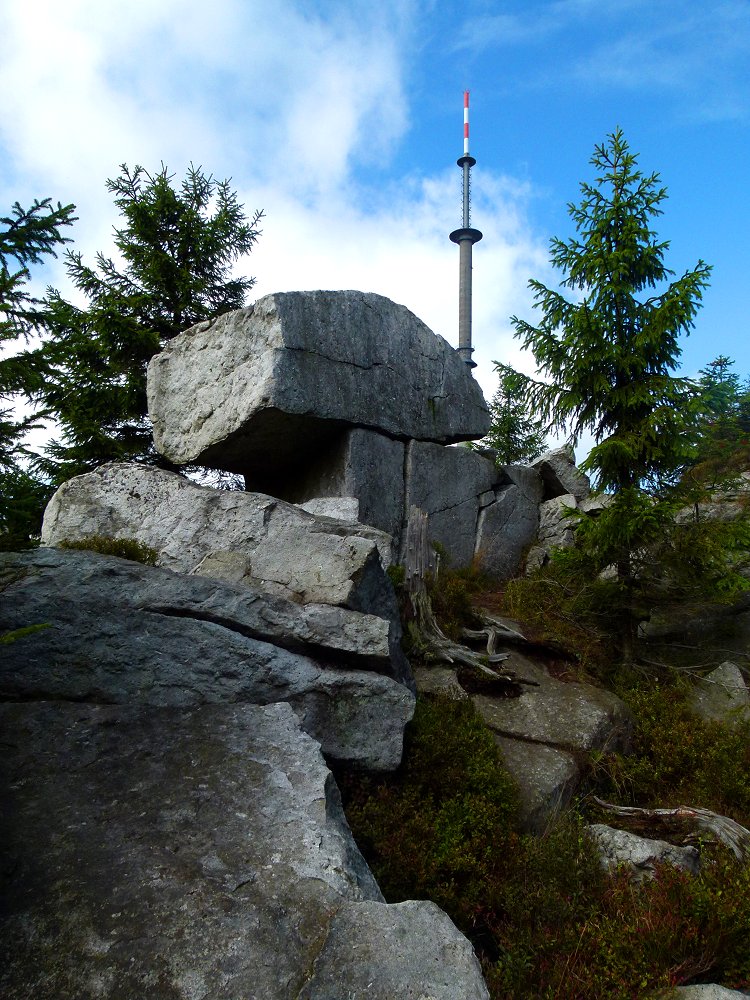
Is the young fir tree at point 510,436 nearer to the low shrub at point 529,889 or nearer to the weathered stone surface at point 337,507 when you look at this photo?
the weathered stone surface at point 337,507

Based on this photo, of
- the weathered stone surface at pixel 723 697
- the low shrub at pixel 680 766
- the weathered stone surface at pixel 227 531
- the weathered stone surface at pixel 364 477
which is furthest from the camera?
the weathered stone surface at pixel 364 477

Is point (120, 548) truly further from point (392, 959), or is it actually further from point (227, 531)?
point (392, 959)

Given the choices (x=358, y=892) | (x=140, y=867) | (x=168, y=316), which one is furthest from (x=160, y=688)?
(x=168, y=316)

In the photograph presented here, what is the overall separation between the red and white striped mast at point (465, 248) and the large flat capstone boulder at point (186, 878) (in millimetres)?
35790

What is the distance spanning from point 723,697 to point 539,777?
376 cm

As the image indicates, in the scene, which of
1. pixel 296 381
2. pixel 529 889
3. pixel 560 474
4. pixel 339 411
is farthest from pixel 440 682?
pixel 560 474

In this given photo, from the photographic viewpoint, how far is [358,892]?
4012mm

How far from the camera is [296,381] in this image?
1032 centimetres

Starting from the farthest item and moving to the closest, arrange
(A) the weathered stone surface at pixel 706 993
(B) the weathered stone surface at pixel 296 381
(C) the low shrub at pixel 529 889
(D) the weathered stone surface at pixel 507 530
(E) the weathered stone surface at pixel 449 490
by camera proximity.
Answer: (D) the weathered stone surface at pixel 507 530 < (E) the weathered stone surface at pixel 449 490 < (B) the weathered stone surface at pixel 296 381 < (C) the low shrub at pixel 529 889 < (A) the weathered stone surface at pixel 706 993

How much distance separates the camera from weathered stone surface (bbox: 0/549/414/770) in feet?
18.6

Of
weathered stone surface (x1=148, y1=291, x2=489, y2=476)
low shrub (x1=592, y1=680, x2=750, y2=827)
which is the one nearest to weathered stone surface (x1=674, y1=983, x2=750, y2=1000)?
low shrub (x1=592, y1=680, x2=750, y2=827)

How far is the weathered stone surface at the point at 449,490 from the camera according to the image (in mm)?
11984

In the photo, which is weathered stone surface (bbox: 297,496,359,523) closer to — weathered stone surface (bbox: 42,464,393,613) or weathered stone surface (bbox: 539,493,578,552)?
weathered stone surface (bbox: 42,464,393,613)

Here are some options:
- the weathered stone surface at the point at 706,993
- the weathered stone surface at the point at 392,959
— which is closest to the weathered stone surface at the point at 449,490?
the weathered stone surface at the point at 706,993
